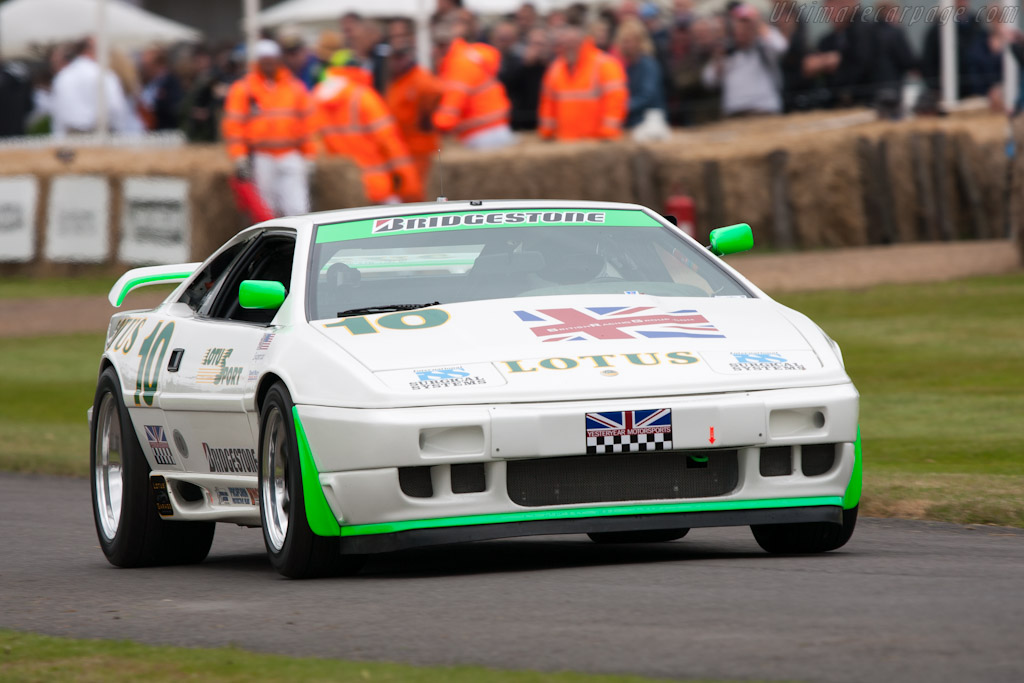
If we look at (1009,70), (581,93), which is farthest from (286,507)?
(1009,70)

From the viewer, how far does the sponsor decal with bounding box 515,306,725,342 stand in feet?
22.9

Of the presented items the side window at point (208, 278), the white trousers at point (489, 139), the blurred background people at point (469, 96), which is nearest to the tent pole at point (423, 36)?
the blurred background people at point (469, 96)

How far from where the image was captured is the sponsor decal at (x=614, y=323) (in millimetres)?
6969

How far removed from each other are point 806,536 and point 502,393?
52.1 inches

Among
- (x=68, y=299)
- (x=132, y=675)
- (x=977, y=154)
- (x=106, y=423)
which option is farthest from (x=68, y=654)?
(x=977, y=154)

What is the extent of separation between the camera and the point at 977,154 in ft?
78.4

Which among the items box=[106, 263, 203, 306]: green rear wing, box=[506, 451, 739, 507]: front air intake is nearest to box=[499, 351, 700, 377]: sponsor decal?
box=[506, 451, 739, 507]: front air intake

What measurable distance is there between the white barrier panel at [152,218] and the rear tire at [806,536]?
17.9 meters

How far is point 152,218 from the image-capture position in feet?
81.6

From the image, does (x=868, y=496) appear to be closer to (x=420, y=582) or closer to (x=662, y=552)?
(x=662, y=552)

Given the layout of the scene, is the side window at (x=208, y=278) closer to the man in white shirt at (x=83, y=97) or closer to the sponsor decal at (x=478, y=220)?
the sponsor decal at (x=478, y=220)

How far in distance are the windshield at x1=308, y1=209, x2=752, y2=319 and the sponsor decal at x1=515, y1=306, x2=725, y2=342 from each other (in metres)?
0.30

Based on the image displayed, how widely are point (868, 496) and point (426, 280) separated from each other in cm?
266

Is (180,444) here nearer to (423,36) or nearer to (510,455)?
(510,455)
